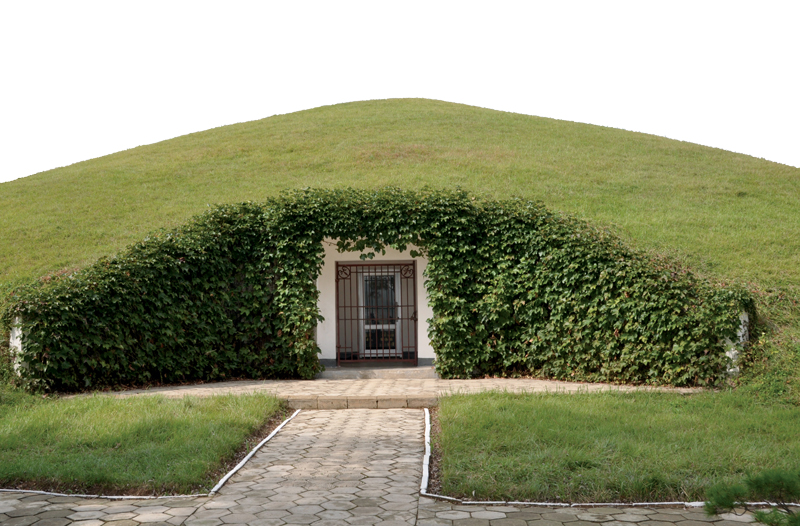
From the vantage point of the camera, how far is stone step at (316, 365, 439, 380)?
11.9 metres

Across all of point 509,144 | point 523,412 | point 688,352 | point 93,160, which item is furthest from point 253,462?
point 93,160

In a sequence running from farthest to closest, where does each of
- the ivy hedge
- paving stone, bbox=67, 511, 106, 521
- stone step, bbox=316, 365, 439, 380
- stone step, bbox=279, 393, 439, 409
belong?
stone step, bbox=316, 365, 439, 380 → the ivy hedge → stone step, bbox=279, 393, 439, 409 → paving stone, bbox=67, 511, 106, 521

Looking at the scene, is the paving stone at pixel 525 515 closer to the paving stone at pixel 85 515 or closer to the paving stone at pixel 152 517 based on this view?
the paving stone at pixel 152 517

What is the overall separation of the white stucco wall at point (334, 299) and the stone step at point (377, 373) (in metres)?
0.59

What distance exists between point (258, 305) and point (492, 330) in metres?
4.33

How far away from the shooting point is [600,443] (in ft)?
20.2

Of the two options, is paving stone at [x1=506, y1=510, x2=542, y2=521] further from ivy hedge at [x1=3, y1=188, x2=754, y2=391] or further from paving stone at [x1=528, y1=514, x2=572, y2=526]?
ivy hedge at [x1=3, y1=188, x2=754, y2=391]

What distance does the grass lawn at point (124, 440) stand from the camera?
5.59 metres

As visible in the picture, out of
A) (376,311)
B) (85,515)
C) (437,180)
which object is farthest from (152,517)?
(437,180)

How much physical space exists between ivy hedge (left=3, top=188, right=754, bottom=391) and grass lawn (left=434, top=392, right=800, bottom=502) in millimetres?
1951

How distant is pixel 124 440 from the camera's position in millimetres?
6656

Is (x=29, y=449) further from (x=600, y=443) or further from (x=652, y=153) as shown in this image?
(x=652, y=153)

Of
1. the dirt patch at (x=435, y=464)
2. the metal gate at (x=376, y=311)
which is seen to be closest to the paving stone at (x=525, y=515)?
the dirt patch at (x=435, y=464)

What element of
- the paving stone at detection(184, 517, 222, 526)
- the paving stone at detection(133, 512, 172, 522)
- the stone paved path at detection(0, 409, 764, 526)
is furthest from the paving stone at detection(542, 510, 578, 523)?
the paving stone at detection(133, 512, 172, 522)
